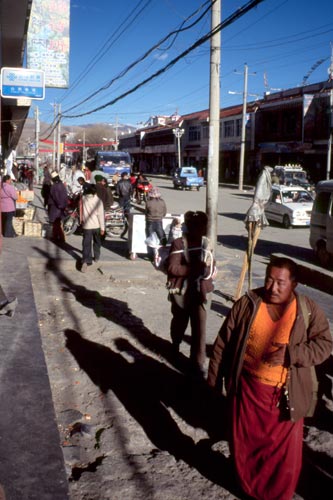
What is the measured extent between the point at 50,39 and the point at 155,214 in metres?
6.87

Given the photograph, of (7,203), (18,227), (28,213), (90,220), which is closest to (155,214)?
(90,220)

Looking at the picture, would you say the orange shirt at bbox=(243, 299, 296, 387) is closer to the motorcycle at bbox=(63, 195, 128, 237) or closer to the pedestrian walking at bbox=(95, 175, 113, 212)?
the pedestrian walking at bbox=(95, 175, 113, 212)

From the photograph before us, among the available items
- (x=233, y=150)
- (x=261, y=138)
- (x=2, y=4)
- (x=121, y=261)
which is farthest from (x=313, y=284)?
(x=233, y=150)

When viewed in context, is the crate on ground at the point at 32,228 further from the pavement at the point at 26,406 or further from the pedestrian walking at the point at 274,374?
the pedestrian walking at the point at 274,374

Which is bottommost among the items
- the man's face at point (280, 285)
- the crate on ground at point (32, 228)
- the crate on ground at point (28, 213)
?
the crate on ground at point (32, 228)

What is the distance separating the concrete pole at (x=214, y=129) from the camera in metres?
10.9

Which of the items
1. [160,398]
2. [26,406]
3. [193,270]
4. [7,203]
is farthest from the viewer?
[7,203]

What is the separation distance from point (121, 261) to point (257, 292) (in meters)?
9.56

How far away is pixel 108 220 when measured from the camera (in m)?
17.7

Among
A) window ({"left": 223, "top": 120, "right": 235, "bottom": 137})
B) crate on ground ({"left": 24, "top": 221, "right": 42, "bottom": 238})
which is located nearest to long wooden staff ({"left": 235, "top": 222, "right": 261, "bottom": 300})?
crate on ground ({"left": 24, "top": 221, "right": 42, "bottom": 238})

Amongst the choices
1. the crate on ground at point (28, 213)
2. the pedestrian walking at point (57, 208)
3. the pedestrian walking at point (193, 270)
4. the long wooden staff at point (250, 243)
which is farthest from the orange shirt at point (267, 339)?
the crate on ground at point (28, 213)

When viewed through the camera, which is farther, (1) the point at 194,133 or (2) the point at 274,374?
(1) the point at 194,133

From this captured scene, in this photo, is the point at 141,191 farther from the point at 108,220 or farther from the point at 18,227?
the point at 18,227

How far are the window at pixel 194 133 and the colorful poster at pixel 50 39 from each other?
58869 mm
